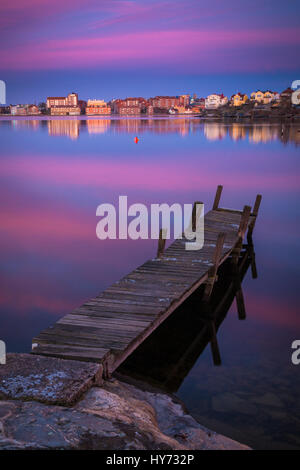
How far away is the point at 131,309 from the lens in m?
8.22

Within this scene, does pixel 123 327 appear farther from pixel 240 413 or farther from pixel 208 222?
pixel 208 222

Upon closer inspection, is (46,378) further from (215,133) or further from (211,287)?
(215,133)

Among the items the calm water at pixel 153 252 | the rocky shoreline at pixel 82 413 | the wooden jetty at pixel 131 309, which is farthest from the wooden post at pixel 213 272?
the rocky shoreline at pixel 82 413

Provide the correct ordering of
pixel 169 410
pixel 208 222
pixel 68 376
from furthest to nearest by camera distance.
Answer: pixel 208 222
pixel 169 410
pixel 68 376

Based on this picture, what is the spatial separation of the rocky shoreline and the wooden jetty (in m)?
0.50

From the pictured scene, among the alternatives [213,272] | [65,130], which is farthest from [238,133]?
[213,272]

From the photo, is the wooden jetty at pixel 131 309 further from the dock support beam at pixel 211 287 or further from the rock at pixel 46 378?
Answer: the rock at pixel 46 378

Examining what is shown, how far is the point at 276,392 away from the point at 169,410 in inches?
83.0

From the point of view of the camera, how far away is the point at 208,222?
1571cm

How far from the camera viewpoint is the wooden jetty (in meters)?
6.71

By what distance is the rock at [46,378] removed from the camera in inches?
205

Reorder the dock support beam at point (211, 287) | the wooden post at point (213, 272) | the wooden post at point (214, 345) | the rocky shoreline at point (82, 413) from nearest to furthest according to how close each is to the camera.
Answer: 1. the rocky shoreline at point (82, 413)
2. the wooden post at point (214, 345)
3. the dock support beam at point (211, 287)
4. the wooden post at point (213, 272)

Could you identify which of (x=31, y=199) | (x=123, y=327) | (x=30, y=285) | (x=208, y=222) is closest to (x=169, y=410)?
(x=123, y=327)

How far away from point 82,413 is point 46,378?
2.89ft
